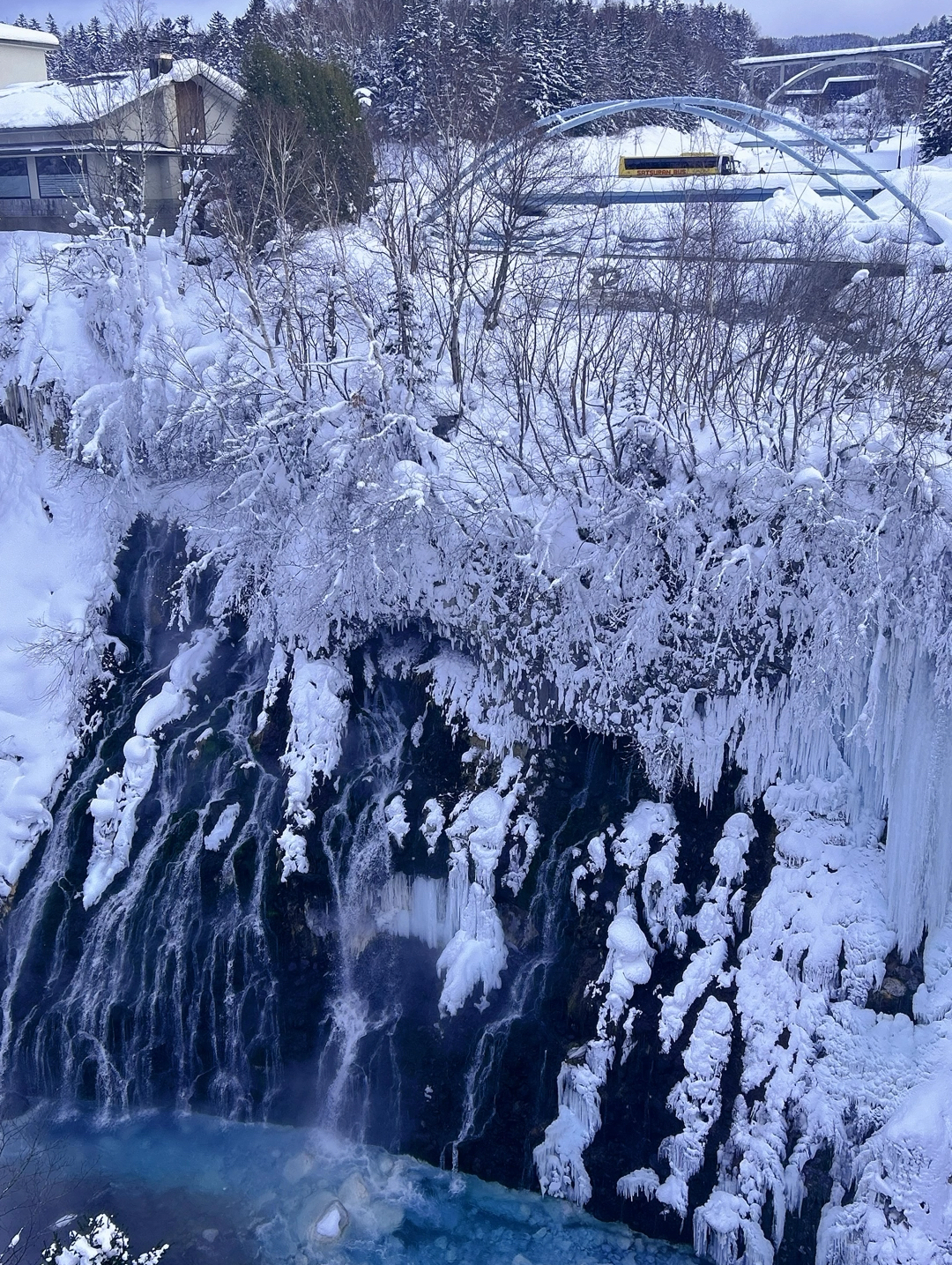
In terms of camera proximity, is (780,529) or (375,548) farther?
(375,548)

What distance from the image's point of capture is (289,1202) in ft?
33.8

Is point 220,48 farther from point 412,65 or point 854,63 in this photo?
point 854,63

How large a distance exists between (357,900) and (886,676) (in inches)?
285

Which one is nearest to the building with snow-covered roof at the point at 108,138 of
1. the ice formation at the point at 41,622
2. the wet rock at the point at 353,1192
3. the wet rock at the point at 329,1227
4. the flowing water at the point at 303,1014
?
the ice formation at the point at 41,622

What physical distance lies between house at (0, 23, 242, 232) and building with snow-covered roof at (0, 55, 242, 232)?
2cm

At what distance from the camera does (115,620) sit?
15.2 meters

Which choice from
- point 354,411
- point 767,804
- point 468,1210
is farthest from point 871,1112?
point 354,411

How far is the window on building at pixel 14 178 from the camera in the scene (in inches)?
891

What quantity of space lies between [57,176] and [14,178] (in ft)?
4.64

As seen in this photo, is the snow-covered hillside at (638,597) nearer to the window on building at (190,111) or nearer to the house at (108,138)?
the house at (108,138)

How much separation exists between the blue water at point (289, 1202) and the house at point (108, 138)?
16.6m

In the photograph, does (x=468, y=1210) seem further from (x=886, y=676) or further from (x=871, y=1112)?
(x=886, y=676)

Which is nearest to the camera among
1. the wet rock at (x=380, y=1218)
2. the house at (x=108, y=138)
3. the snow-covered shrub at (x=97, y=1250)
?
the snow-covered shrub at (x=97, y=1250)

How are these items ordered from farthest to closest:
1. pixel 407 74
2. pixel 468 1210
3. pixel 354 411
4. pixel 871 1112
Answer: pixel 407 74
pixel 354 411
pixel 468 1210
pixel 871 1112
